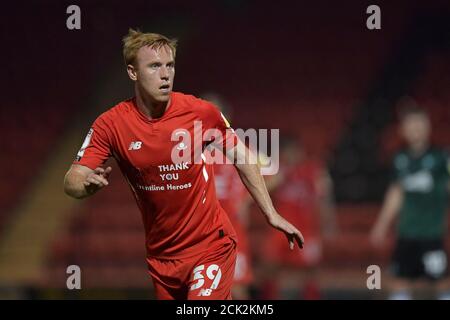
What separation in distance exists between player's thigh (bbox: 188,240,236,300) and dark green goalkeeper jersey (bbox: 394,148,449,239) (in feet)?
12.4

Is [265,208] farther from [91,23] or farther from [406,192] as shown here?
[91,23]

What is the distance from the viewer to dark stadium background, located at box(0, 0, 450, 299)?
13031 mm

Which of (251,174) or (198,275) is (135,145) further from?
(198,275)

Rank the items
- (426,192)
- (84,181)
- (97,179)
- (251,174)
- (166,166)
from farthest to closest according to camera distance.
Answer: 1. (426,192)
2. (251,174)
3. (166,166)
4. (84,181)
5. (97,179)

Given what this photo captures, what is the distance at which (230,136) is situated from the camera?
4.94 meters

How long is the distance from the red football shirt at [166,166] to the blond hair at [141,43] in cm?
→ 27

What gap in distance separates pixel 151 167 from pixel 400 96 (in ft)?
32.8

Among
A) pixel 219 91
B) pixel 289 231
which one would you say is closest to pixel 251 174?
pixel 289 231

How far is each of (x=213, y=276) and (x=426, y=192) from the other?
4001 millimetres

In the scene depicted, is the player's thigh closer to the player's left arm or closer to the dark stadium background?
the player's left arm

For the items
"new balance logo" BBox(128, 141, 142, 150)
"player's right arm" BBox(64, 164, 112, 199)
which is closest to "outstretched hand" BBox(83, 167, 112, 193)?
"player's right arm" BBox(64, 164, 112, 199)

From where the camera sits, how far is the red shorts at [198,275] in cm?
478

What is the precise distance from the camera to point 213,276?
15.8 feet

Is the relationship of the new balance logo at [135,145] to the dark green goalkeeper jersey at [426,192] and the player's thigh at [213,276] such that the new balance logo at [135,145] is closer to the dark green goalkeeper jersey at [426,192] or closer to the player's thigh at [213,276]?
the player's thigh at [213,276]
